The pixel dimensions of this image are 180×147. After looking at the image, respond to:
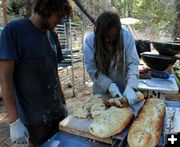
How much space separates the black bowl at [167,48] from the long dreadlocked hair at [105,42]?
42.0 inches

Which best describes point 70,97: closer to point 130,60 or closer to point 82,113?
point 130,60

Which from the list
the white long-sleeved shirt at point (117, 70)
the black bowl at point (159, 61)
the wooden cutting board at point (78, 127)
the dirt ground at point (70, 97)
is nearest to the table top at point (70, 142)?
the wooden cutting board at point (78, 127)

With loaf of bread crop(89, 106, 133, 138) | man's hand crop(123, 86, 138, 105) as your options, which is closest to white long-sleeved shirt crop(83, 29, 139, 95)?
man's hand crop(123, 86, 138, 105)

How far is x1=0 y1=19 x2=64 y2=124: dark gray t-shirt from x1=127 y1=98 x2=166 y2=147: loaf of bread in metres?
0.61

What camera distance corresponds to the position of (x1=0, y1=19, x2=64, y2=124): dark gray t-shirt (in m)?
1.41

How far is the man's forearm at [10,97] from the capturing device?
4.60ft

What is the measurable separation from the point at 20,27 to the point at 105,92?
3.07 ft

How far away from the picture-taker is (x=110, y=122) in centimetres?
137

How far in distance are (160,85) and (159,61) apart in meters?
0.32

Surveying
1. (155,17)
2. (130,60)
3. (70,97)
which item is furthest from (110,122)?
(155,17)

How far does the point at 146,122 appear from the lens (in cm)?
136

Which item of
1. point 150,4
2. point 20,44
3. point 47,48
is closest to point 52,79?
point 47,48

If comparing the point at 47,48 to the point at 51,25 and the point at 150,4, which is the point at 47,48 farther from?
the point at 150,4

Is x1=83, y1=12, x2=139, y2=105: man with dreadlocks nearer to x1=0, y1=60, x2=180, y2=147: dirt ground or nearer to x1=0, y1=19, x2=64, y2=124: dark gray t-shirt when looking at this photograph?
x1=0, y1=19, x2=64, y2=124: dark gray t-shirt
